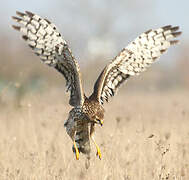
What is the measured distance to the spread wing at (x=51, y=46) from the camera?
583cm

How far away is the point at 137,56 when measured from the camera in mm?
6844

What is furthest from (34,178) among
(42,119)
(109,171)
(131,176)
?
(42,119)

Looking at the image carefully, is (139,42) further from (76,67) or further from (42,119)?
(42,119)

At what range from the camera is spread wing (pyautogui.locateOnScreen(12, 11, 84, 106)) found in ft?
19.1

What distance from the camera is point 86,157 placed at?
6.09 metres

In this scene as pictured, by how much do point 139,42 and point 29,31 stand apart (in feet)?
6.34

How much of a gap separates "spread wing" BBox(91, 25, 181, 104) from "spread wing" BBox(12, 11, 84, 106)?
0.61m

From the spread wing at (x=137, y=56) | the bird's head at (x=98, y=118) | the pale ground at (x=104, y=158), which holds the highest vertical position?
the spread wing at (x=137, y=56)

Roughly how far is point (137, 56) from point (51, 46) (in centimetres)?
157

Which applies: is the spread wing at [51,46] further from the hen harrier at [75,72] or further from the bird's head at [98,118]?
the bird's head at [98,118]

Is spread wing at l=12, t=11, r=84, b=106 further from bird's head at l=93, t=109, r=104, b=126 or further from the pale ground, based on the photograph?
the pale ground

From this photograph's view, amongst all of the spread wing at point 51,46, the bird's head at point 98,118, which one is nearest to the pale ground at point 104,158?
the bird's head at point 98,118

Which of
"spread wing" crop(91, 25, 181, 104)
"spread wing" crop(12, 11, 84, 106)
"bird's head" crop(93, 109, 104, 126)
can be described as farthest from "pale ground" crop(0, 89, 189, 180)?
"spread wing" crop(12, 11, 84, 106)

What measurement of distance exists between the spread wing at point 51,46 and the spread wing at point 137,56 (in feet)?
2.00
